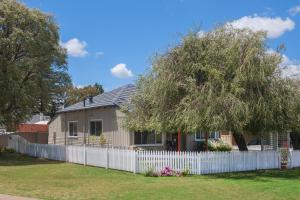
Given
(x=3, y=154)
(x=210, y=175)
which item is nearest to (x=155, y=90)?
(x=210, y=175)

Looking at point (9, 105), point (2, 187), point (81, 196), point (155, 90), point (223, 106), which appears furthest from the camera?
point (9, 105)

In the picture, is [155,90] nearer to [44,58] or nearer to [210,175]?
[210,175]

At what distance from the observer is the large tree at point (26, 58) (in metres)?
29.0

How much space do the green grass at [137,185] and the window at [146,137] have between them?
7.64 metres

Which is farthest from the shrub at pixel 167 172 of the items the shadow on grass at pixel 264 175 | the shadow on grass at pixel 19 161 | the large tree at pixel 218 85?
the shadow on grass at pixel 19 161

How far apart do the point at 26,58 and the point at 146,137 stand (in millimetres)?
8616

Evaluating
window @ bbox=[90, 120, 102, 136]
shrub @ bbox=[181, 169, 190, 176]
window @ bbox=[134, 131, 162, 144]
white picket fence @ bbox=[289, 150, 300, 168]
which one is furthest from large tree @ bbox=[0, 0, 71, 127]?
white picket fence @ bbox=[289, 150, 300, 168]

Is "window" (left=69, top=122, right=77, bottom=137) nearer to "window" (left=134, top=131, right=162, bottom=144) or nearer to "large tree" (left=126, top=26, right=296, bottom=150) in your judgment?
"window" (left=134, top=131, right=162, bottom=144)

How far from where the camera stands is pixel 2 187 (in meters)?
16.7

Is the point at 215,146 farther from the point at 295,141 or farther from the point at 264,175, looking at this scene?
the point at 264,175

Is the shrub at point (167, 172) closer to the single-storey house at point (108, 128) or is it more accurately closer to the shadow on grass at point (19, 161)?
the single-storey house at point (108, 128)

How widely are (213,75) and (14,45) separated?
13252 mm

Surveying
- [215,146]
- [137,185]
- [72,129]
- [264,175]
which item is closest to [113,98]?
[72,129]

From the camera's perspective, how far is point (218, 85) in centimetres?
2152
